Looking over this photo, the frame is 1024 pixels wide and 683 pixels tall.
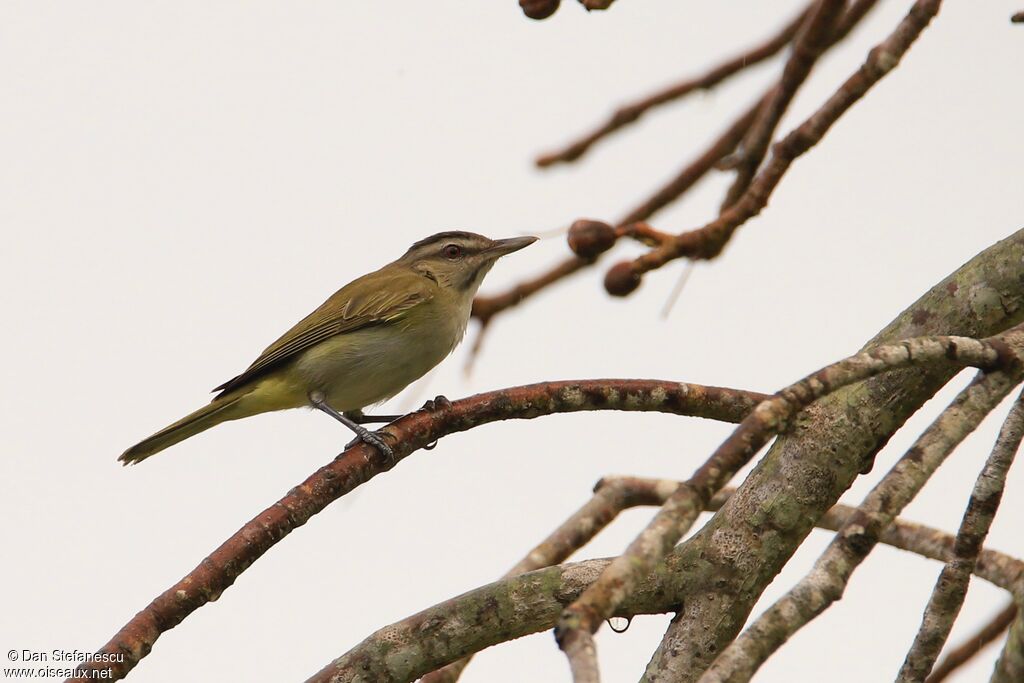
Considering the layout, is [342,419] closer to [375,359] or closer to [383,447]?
[375,359]

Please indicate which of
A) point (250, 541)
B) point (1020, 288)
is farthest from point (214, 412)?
point (1020, 288)

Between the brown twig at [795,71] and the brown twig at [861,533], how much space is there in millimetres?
1038

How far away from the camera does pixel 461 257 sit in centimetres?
651

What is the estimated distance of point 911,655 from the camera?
119 inches

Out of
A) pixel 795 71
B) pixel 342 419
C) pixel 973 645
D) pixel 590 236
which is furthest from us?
pixel 342 419

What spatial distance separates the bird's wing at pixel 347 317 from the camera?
5.92 meters

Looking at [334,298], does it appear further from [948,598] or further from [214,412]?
[948,598]

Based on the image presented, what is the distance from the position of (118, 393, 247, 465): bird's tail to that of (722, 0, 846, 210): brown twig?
2.74 metres

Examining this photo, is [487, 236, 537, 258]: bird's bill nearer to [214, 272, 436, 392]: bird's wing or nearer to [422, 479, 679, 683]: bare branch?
[214, 272, 436, 392]: bird's wing

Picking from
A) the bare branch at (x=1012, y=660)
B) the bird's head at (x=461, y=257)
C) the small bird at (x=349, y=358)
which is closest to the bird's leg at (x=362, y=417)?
the small bird at (x=349, y=358)

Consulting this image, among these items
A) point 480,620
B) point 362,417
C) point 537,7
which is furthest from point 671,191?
point 480,620

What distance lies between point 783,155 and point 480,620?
5.43 feet

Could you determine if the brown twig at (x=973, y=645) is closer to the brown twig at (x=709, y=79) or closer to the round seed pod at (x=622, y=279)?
the round seed pod at (x=622, y=279)

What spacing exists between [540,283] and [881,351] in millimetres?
2265
